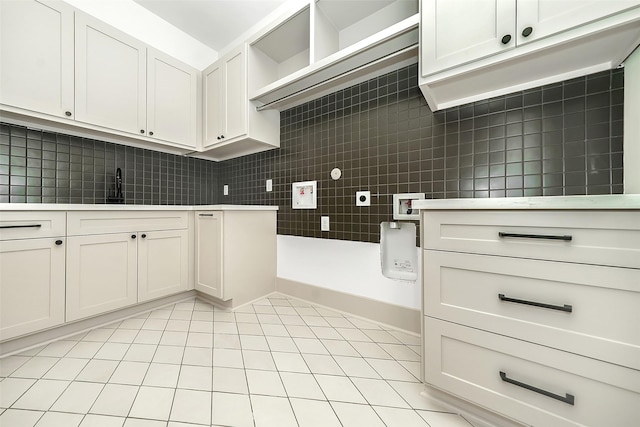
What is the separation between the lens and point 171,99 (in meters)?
2.19

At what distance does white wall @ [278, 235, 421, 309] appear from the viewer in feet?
5.53

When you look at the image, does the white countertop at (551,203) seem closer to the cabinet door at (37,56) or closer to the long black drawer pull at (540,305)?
the long black drawer pull at (540,305)

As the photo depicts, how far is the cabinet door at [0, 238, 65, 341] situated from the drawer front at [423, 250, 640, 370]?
6.82 ft

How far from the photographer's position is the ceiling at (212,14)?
2.03 m

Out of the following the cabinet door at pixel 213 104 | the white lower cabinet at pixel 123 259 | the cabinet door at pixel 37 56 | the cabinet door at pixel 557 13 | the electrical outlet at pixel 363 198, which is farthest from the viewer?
the cabinet door at pixel 213 104

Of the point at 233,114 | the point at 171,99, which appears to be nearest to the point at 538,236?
the point at 233,114

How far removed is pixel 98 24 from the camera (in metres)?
1.75

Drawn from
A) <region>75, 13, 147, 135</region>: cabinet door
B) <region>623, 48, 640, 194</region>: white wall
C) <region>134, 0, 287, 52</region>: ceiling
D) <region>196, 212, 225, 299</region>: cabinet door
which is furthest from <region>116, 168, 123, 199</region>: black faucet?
<region>623, 48, 640, 194</region>: white wall

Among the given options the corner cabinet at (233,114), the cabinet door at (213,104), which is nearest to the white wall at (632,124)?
the corner cabinet at (233,114)

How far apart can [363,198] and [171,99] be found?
6.38 feet

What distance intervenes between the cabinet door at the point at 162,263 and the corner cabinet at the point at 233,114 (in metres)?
0.93

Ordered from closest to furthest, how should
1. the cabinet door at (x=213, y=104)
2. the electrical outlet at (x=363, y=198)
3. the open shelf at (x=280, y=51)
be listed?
the electrical outlet at (x=363, y=198) < the open shelf at (x=280, y=51) < the cabinet door at (x=213, y=104)

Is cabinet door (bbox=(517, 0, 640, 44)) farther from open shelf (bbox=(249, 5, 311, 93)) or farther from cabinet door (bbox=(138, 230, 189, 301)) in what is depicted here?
cabinet door (bbox=(138, 230, 189, 301))

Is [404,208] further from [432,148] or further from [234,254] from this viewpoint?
[234,254]
